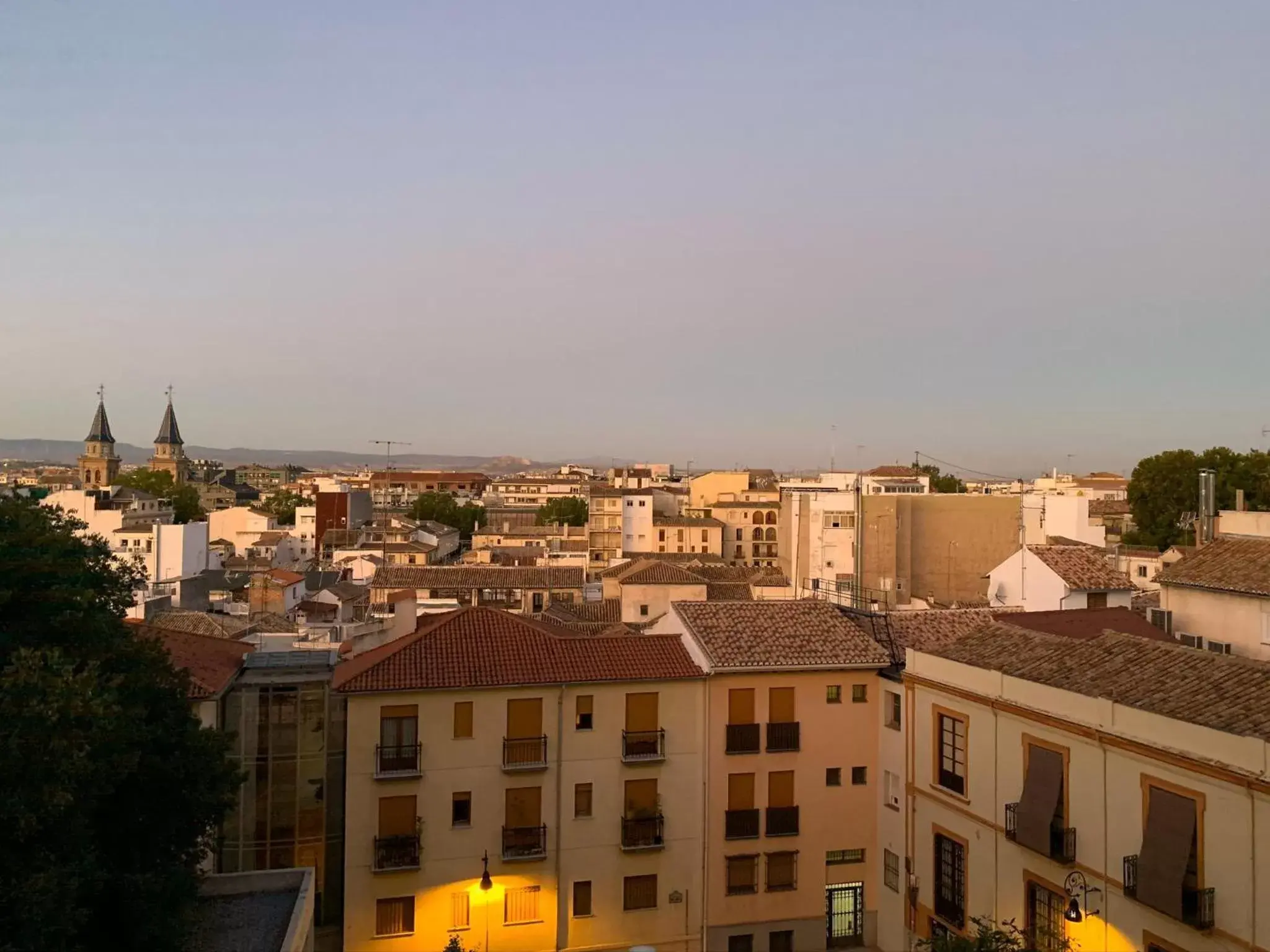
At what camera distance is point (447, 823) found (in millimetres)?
18703

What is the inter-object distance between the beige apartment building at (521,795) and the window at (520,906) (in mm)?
26

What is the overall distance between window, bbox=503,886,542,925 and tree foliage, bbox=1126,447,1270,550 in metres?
60.1

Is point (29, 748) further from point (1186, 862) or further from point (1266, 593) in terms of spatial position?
point (1266, 593)

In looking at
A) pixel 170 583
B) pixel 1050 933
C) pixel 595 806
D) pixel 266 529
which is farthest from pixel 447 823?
pixel 266 529

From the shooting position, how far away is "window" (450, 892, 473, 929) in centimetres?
1861

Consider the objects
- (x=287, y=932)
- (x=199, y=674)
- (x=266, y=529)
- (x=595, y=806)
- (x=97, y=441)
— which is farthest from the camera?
(x=97, y=441)

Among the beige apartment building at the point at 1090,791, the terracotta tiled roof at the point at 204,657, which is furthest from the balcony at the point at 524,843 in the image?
the beige apartment building at the point at 1090,791

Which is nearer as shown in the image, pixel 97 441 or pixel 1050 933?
pixel 1050 933

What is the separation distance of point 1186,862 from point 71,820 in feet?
45.3

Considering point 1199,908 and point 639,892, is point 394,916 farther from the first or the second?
point 1199,908

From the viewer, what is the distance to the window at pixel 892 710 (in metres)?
20.3

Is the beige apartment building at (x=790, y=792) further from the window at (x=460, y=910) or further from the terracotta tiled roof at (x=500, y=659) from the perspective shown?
the window at (x=460, y=910)

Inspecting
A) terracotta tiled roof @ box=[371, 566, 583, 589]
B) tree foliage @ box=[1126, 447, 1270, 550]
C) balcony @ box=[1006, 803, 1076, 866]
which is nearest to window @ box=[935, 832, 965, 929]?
balcony @ box=[1006, 803, 1076, 866]

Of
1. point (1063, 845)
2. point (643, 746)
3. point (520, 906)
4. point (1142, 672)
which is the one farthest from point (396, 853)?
point (1142, 672)
